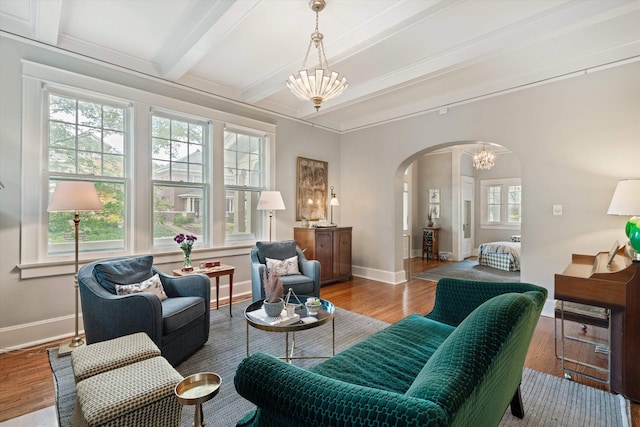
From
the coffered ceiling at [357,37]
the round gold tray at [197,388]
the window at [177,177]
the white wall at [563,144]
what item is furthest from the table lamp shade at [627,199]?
the window at [177,177]

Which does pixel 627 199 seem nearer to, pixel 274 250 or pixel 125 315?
pixel 274 250

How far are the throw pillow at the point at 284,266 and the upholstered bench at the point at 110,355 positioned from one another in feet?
6.00

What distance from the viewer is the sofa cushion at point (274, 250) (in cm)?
391

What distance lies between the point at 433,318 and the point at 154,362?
1.90 meters

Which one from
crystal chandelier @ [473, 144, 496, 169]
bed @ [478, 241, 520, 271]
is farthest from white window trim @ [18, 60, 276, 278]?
bed @ [478, 241, 520, 271]

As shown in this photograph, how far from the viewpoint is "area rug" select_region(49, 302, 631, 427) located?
1850 mm

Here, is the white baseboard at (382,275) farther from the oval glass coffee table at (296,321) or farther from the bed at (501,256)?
the oval glass coffee table at (296,321)

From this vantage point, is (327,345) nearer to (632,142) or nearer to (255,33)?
(255,33)

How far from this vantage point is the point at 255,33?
2963mm

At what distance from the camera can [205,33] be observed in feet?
8.98

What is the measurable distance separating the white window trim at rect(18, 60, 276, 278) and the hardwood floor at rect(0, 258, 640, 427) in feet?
2.71

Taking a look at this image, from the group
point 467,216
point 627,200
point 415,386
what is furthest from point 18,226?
point 467,216

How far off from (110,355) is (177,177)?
2.57m

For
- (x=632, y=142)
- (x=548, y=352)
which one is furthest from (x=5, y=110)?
(x=632, y=142)
